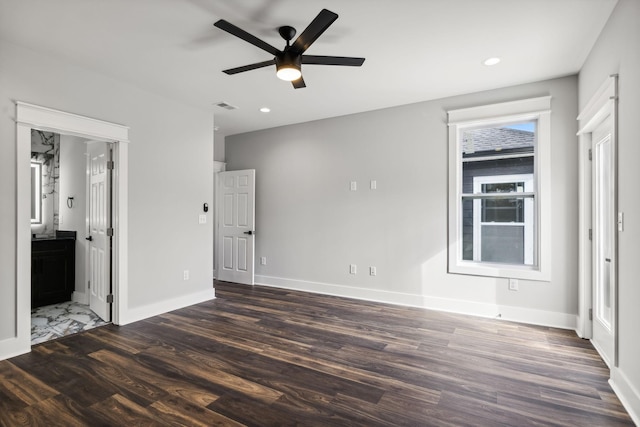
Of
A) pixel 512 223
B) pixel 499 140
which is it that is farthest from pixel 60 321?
pixel 499 140

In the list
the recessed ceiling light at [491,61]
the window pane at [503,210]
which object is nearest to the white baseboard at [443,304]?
the window pane at [503,210]

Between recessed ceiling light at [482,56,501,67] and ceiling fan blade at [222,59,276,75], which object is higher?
recessed ceiling light at [482,56,501,67]

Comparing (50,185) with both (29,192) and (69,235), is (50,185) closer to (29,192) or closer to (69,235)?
(69,235)

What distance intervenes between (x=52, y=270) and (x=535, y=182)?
20.6ft

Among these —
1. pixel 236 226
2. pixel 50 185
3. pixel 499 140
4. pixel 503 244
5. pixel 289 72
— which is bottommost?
pixel 503 244

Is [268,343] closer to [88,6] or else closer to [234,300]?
[234,300]

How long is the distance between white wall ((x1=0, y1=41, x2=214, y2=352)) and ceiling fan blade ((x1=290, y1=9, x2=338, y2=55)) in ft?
7.79

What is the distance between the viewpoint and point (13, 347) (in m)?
2.84

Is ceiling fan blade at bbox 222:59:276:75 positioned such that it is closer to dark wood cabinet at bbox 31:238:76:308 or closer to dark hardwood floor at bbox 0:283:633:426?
dark hardwood floor at bbox 0:283:633:426

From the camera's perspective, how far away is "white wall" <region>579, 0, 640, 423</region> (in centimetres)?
202

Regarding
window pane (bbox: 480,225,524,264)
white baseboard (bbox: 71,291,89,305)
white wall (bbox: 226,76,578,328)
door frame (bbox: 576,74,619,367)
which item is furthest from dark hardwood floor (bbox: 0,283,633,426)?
white baseboard (bbox: 71,291,89,305)

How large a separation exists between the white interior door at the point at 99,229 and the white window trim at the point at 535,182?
4.14 meters

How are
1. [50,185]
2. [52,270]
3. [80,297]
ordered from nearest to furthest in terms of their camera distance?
[52,270] < [80,297] < [50,185]

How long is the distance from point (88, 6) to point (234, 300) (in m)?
3.64
